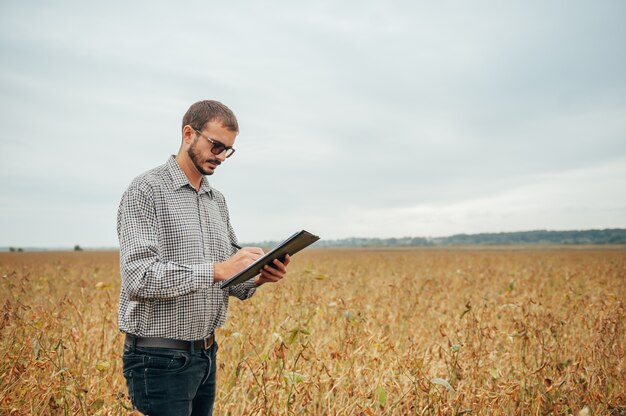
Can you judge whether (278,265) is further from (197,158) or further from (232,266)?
(197,158)

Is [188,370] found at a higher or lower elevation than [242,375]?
higher

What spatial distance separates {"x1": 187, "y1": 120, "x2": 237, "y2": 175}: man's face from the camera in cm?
219

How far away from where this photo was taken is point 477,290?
9898 mm

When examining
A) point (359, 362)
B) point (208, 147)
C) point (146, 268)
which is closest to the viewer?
point (146, 268)

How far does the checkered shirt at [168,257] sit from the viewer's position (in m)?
1.85

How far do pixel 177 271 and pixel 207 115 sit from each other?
0.84 m

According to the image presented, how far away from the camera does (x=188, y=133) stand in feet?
7.30

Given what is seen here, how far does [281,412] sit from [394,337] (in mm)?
2775

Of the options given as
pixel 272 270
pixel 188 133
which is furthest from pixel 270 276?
pixel 188 133

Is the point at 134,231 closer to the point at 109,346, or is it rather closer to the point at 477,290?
the point at 109,346

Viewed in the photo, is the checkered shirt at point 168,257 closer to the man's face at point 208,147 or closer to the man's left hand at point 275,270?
the man's face at point 208,147

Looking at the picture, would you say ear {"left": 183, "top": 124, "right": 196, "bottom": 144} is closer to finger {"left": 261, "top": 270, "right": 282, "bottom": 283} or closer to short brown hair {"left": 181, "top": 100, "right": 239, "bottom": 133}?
short brown hair {"left": 181, "top": 100, "right": 239, "bottom": 133}

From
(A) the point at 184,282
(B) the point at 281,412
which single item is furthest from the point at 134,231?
(B) the point at 281,412

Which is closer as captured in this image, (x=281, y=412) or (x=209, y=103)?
(x=209, y=103)
